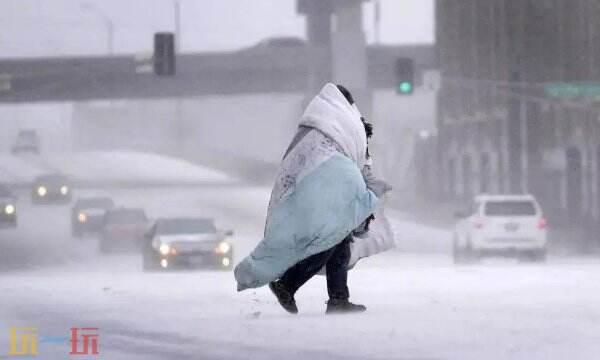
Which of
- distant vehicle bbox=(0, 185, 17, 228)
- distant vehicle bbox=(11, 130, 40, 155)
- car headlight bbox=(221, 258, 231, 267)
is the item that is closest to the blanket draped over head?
car headlight bbox=(221, 258, 231, 267)

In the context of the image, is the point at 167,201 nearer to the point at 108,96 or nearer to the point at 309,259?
the point at 108,96

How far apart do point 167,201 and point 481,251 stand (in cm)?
4880

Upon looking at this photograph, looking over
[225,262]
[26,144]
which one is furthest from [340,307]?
[26,144]

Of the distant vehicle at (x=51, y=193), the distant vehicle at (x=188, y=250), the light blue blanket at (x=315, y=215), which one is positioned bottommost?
the distant vehicle at (x=51, y=193)

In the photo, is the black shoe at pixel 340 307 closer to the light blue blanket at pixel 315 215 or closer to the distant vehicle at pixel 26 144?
the light blue blanket at pixel 315 215

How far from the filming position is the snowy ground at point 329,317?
32.4ft

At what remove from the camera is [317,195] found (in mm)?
11758

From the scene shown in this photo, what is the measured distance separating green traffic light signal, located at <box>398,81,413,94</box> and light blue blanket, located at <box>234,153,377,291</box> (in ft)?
140

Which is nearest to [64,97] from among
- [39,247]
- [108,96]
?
[108,96]

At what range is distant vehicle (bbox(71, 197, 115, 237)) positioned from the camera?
60375mm

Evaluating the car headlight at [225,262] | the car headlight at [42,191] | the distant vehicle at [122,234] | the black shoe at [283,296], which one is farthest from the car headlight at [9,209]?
the black shoe at [283,296]

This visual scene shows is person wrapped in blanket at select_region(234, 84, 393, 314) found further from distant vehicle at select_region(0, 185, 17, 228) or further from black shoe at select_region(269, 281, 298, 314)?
distant vehicle at select_region(0, 185, 17, 228)

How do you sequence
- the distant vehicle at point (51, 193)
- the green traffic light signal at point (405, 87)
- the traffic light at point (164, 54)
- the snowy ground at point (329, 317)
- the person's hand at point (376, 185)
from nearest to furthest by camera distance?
the snowy ground at point (329, 317)
the person's hand at point (376, 185)
the traffic light at point (164, 54)
the green traffic light signal at point (405, 87)
the distant vehicle at point (51, 193)

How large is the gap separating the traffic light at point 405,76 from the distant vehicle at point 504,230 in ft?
56.0
